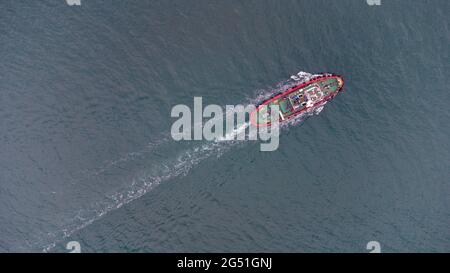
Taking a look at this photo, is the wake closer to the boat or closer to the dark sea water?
the dark sea water

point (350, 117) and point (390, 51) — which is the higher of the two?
point (390, 51)

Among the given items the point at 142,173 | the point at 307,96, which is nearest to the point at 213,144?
the point at 142,173

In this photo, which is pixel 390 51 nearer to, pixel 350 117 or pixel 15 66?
pixel 350 117

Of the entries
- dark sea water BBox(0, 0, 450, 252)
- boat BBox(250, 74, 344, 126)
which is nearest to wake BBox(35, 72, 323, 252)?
dark sea water BBox(0, 0, 450, 252)

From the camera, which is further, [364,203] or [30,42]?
[30,42]

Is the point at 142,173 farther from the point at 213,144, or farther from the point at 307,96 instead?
the point at 307,96

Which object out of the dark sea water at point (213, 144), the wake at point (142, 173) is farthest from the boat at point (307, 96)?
the wake at point (142, 173)
